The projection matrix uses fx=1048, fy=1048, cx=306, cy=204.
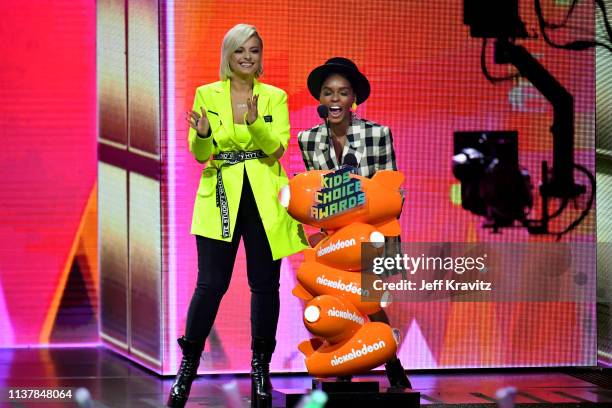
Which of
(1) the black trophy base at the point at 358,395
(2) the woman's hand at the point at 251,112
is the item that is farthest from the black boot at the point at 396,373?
(2) the woman's hand at the point at 251,112

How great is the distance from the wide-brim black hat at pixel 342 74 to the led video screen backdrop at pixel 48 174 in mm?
2000

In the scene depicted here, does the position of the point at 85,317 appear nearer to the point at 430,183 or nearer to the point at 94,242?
the point at 94,242

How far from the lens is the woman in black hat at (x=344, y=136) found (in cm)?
420

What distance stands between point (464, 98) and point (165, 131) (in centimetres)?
148

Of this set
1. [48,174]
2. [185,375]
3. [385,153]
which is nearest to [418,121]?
[385,153]

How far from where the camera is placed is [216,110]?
13.4 ft

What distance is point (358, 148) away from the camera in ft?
13.8

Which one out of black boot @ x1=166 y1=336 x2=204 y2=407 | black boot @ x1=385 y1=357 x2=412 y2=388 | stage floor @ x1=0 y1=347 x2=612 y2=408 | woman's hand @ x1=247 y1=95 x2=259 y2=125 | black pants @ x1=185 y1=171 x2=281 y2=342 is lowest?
stage floor @ x1=0 y1=347 x2=612 y2=408

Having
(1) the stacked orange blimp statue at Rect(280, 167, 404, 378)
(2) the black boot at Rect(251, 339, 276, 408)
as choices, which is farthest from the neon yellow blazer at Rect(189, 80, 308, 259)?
(2) the black boot at Rect(251, 339, 276, 408)

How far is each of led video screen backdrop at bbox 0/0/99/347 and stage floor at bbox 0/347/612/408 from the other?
280 millimetres

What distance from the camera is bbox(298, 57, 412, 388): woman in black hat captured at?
13.8 feet

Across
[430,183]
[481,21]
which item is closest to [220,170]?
[430,183]

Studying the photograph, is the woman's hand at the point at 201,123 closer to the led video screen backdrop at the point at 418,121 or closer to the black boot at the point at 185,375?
the black boot at the point at 185,375

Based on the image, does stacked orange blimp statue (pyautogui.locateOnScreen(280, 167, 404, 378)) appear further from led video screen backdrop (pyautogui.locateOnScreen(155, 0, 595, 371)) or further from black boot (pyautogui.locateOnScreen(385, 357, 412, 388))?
led video screen backdrop (pyautogui.locateOnScreen(155, 0, 595, 371))
